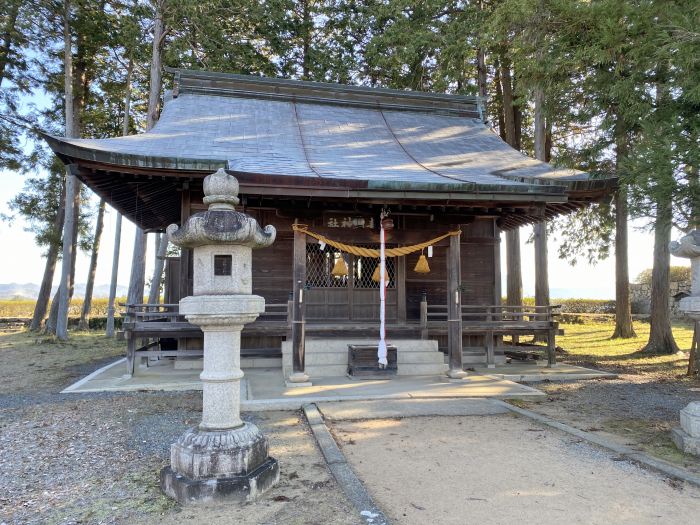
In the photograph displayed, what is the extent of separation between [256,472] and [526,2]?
955cm

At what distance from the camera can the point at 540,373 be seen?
892cm

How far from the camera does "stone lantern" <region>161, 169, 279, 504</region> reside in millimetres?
3475

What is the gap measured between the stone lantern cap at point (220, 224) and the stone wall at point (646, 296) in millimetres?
27947

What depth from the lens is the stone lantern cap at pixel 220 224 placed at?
12.3 feet

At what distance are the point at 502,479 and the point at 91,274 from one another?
21968 millimetres

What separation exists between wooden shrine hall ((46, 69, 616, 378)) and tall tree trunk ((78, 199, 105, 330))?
10661 millimetres

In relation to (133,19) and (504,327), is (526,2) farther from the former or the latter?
(133,19)

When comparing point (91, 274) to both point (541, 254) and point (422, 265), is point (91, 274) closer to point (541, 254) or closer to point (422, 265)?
point (422, 265)

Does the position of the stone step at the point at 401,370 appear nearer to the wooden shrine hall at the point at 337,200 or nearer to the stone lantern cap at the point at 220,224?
Answer: the wooden shrine hall at the point at 337,200

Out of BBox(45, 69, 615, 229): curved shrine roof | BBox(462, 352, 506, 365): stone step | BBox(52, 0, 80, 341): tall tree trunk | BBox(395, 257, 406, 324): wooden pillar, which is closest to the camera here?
BBox(45, 69, 615, 229): curved shrine roof

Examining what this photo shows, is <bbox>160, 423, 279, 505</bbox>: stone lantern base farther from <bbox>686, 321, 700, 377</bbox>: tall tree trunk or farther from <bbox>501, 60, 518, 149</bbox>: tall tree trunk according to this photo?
<bbox>501, 60, 518, 149</bbox>: tall tree trunk

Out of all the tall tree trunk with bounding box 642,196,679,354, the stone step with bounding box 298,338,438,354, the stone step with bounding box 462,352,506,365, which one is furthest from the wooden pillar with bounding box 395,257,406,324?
the tall tree trunk with bounding box 642,196,679,354

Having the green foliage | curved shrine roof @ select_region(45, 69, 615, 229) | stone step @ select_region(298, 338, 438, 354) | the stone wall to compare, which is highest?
curved shrine roof @ select_region(45, 69, 615, 229)

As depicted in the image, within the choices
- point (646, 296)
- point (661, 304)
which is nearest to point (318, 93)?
point (661, 304)
